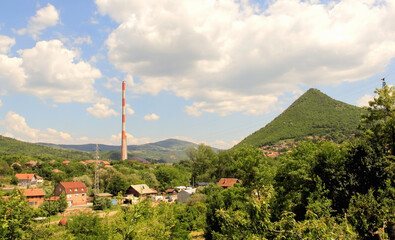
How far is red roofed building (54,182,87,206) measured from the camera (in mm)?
60766

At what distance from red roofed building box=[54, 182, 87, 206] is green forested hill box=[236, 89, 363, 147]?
296ft

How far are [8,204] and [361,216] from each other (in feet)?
61.0

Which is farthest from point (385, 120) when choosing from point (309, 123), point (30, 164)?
point (309, 123)

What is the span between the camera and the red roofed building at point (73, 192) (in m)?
60.8

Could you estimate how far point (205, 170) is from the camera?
276ft

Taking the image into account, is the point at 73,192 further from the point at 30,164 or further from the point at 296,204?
the point at 30,164

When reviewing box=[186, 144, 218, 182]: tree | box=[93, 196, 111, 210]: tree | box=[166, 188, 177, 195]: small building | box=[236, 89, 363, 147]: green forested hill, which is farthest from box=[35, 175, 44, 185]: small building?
box=[236, 89, 363, 147]: green forested hill

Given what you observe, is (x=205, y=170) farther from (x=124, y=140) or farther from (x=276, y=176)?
(x=276, y=176)

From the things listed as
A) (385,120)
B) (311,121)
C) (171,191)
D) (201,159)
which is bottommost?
(171,191)

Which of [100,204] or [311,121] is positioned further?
[311,121]

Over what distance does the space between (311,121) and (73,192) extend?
122 metres

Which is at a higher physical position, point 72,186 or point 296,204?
point 296,204

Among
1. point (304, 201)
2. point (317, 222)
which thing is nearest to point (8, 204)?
point (317, 222)

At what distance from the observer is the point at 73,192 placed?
61.8 meters
